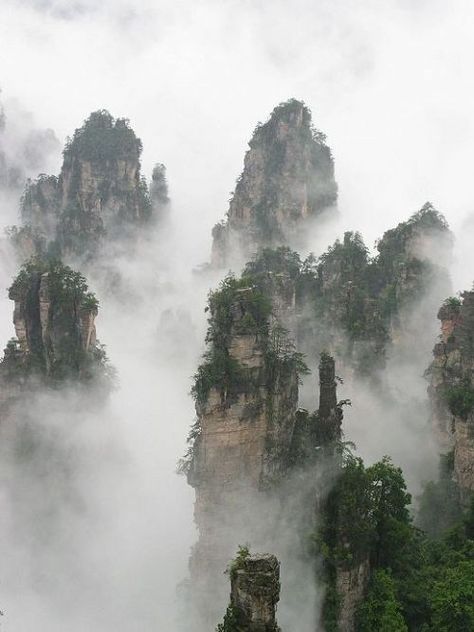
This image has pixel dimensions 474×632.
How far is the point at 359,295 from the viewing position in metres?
46.6

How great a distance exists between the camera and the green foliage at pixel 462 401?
98.6 ft

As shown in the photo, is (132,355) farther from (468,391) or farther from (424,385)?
(468,391)

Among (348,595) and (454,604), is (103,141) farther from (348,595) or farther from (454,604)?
(454,604)

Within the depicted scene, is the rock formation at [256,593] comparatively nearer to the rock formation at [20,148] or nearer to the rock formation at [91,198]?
the rock formation at [91,198]

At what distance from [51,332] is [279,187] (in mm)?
33421

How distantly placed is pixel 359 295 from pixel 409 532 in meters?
23.3

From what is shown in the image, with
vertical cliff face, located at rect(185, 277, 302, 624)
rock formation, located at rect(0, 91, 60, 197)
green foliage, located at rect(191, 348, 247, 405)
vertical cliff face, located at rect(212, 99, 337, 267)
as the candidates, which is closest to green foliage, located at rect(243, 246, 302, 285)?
vertical cliff face, located at rect(212, 99, 337, 267)

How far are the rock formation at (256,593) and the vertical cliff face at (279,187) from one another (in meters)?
49.0

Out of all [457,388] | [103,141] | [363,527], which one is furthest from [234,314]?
[103,141]

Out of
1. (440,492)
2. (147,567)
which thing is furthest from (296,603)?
(147,567)

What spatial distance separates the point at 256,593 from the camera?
1691 centimetres

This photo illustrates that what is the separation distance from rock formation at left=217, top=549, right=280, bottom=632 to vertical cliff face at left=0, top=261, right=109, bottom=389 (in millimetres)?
24256

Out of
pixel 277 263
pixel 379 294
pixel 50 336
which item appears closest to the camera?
pixel 50 336

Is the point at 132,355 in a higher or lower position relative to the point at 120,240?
lower
